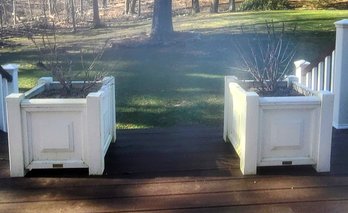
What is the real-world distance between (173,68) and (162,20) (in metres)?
2.34

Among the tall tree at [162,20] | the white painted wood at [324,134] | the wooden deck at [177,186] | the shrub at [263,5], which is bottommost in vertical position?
the wooden deck at [177,186]

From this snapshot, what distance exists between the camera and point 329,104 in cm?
358

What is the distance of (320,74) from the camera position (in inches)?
220

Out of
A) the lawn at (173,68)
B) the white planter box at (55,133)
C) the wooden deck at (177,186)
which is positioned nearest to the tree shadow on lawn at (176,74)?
the lawn at (173,68)

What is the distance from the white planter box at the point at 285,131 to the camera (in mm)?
3564

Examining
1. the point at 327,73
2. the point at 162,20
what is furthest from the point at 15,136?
the point at 162,20

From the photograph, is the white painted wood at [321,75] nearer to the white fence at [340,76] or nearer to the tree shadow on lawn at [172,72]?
the white fence at [340,76]

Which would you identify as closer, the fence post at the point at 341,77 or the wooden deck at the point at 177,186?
the wooden deck at the point at 177,186

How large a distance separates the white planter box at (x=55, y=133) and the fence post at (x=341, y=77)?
2579 millimetres

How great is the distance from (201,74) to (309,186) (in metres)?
5.60

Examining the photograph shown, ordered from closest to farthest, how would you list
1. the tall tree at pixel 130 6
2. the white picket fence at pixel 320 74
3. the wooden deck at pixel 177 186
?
the wooden deck at pixel 177 186 → the white picket fence at pixel 320 74 → the tall tree at pixel 130 6

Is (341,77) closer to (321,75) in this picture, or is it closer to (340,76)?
(340,76)

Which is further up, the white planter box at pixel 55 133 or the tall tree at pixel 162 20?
the tall tree at pixel 162 20

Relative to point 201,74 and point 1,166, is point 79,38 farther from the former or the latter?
point 1,166
